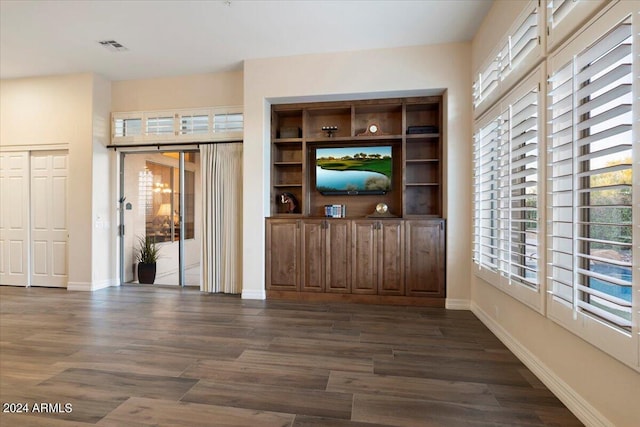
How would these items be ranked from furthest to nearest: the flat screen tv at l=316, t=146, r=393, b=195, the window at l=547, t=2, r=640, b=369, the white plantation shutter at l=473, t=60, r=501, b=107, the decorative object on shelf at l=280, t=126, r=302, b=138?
the decorative object on shelf at l=280, t=126, r=302, b=138 < the flat screen tv at l=316, t=146, r=393, b=195 < the white plantation shutter at l=473, t=60, r=501, b=107 < the window at l=547, t=2, r=640, b=369

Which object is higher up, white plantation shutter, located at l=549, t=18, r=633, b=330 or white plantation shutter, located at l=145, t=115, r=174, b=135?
white plantation shutter, located at l=145, t=115, r=174, b=135

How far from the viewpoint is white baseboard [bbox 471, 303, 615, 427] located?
1.80 m

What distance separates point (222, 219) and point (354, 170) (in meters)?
2.17

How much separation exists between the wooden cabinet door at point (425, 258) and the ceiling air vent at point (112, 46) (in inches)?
177

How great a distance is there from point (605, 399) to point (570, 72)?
76.7 inches

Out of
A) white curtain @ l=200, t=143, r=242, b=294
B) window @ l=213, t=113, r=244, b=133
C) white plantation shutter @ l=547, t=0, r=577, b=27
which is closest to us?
white plantation shutter @ l=547, t=0, r=577, b=27

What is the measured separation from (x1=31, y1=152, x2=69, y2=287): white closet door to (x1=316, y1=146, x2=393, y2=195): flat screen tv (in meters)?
4.27

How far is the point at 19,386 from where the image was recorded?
2246mm

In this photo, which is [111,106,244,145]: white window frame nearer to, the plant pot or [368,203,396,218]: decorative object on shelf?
the plant pot

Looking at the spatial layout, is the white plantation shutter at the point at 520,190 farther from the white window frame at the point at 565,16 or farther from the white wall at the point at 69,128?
the white wall at the point at 69,128

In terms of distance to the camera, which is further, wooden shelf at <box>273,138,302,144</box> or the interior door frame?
the interior door frame

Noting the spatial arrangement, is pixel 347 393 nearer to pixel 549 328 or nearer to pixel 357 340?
pixel 357 340

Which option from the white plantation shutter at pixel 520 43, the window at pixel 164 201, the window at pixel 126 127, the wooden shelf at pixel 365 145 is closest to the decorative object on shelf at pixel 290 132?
the wooden shelf at pixel 365 145

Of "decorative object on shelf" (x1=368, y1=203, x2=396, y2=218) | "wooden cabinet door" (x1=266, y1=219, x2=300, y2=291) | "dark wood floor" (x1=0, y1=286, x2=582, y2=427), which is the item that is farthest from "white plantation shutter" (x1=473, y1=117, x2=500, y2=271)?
"wooden cabinet door" (x1=266, y1=219, x2=300, y2=291)
